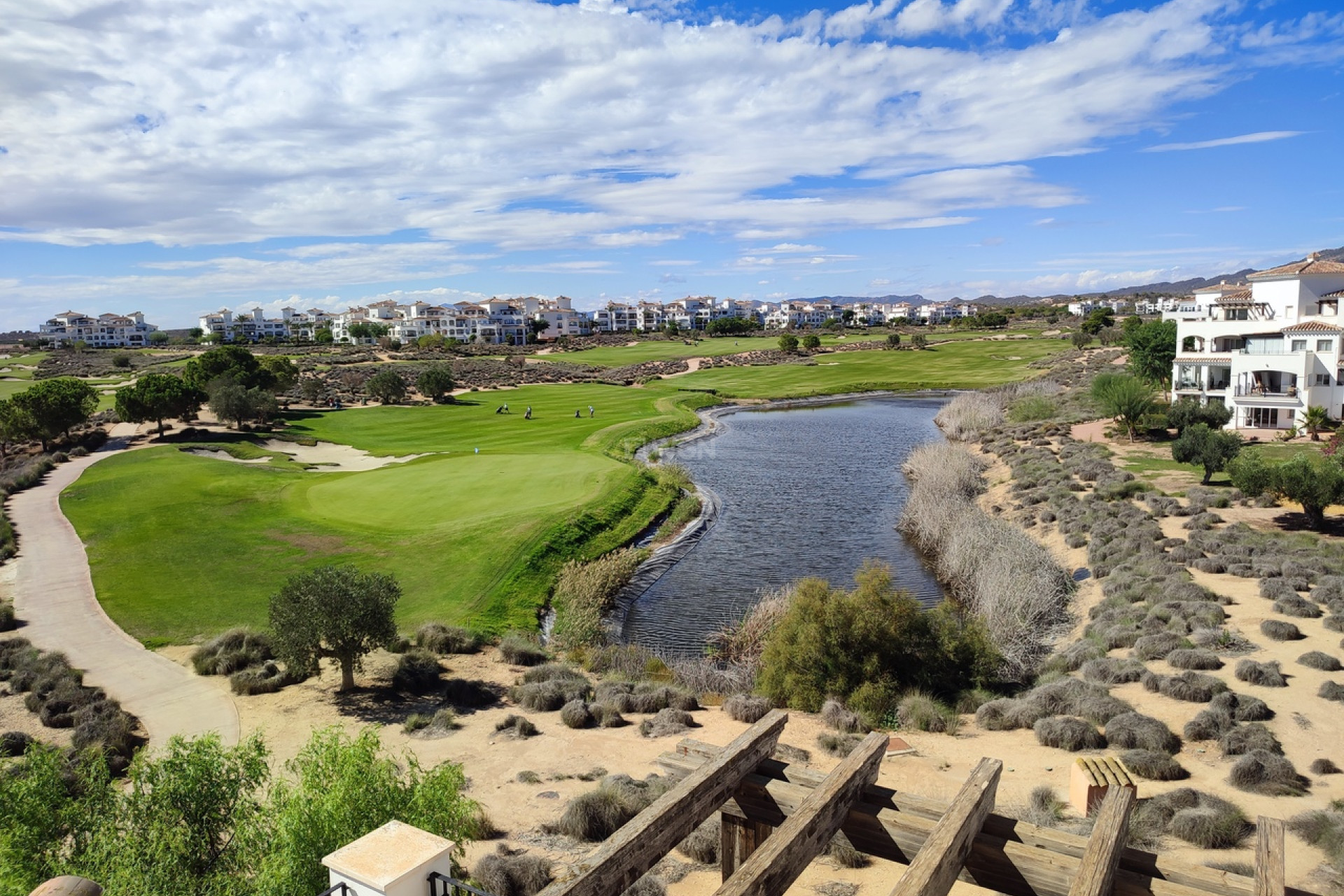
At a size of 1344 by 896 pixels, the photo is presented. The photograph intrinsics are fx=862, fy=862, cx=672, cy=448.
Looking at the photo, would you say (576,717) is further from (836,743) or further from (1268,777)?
(1268,777)

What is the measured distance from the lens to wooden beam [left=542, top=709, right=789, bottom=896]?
14.9 ft

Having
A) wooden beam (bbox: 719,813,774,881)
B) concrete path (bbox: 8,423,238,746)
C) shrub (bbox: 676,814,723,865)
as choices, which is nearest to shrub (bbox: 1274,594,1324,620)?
shrub (bbox: 676,814,723,865)

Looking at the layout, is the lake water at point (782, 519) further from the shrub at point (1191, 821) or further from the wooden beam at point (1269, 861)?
the wooden beam at point (1269, 861)

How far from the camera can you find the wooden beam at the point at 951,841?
4367 millimetres

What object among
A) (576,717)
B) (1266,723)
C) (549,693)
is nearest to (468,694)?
(549,693)

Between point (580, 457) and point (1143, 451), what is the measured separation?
29507 mm

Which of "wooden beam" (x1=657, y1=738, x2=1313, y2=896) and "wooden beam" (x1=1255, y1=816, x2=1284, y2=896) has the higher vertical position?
"wooden beam" (x1=1255, y1=816, x2=1284, y2=896)

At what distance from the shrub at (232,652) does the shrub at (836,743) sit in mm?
13021

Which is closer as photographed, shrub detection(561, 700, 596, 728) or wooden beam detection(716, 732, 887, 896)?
wooden beam detection(716, 732, 887, 896)

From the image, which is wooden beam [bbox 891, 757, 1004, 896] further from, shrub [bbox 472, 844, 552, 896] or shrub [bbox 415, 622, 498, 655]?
shrub [bbox 415, 622, 498, 655]

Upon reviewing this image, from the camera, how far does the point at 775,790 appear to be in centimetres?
584

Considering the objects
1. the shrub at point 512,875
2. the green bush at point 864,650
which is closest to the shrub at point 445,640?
the green bush at point 864,650

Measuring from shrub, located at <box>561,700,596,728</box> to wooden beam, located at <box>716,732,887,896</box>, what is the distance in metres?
11.8

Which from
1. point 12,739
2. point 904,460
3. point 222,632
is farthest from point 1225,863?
point 904,460
